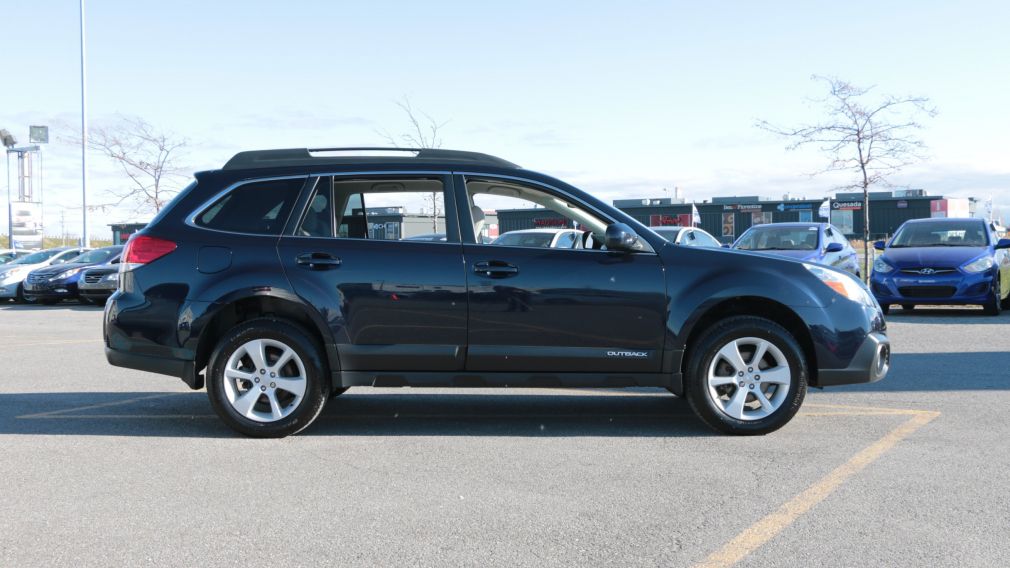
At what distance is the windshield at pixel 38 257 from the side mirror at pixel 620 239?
23.7 meters

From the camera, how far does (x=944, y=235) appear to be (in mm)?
17188

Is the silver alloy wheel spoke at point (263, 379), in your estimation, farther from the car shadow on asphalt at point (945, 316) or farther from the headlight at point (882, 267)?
the headlight at point (882, 267)

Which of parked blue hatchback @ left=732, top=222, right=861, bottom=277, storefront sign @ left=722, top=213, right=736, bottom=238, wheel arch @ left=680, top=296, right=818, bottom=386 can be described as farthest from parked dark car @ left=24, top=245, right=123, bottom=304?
storefront sign @ left=722, top=213, right=736, bottom=238

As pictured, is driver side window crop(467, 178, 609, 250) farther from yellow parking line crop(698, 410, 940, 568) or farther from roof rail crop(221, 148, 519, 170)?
yellow parking line crop(698, 410, 940, 568)

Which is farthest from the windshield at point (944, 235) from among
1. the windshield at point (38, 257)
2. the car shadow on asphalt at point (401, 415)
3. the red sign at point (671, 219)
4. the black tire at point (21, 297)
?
the red sign at point (671, 219)

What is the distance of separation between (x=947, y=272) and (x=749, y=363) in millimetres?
11057

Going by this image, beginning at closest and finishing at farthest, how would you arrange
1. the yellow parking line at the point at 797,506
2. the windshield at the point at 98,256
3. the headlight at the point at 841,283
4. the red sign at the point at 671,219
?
the yellow parking line at the point at 797,506 < the headlight at the point at 841,283 < the windshield at the point at 98,256 < the red sign at the point at 671,219

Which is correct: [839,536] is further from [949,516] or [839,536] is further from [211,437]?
[211,437]

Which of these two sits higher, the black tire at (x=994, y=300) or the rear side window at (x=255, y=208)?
the rear side window at (x=255, y=208)

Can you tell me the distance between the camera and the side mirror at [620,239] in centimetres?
625

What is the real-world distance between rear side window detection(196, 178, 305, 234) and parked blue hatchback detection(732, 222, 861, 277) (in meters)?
11.8

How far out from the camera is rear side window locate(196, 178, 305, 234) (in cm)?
654

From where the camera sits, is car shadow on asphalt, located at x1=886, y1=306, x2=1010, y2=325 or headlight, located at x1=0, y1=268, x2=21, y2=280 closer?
car shadow on asphalt, located at x1=886, y1=306, x2=1010, y2=325

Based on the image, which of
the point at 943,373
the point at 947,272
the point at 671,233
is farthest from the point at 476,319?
the point at 947,272
